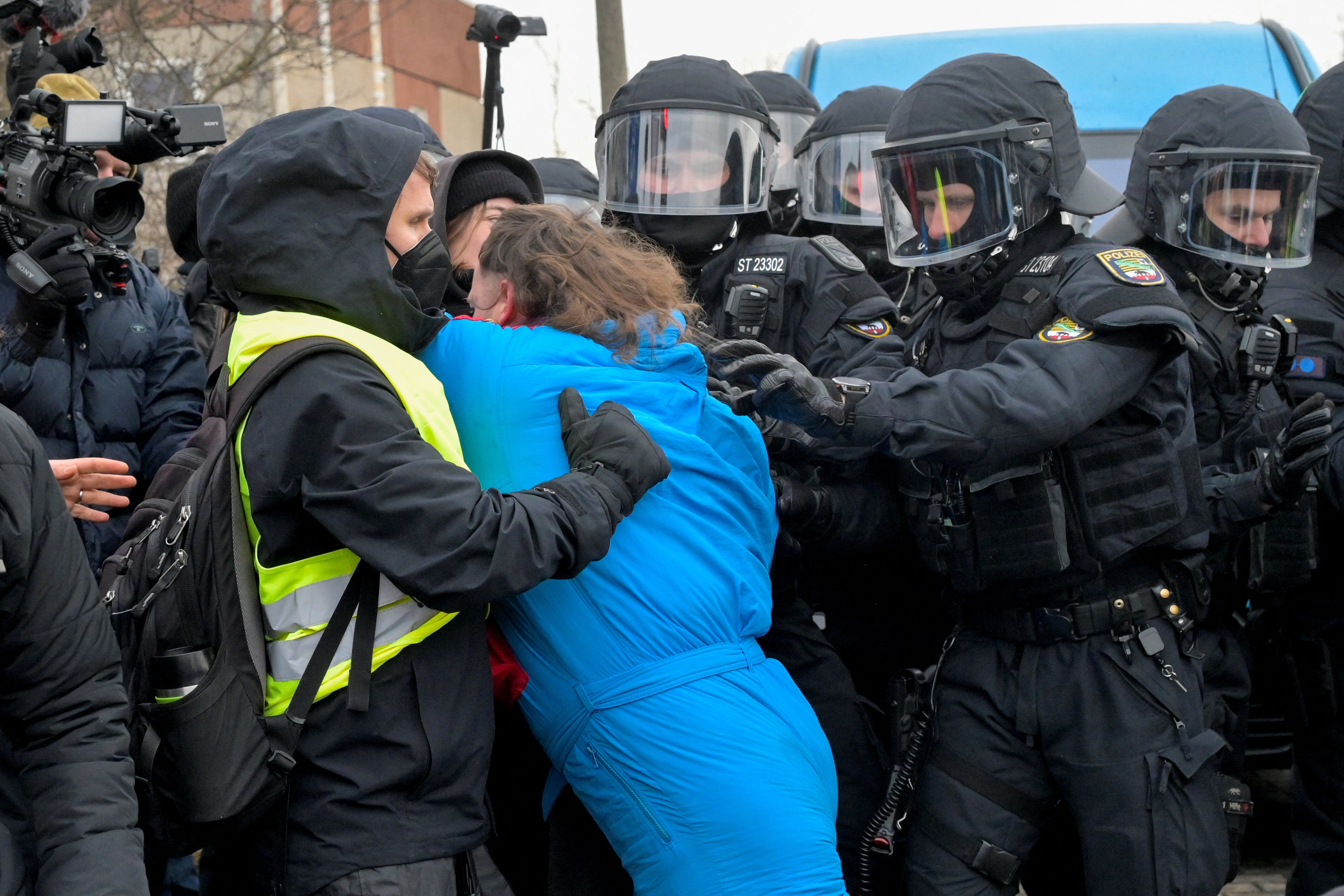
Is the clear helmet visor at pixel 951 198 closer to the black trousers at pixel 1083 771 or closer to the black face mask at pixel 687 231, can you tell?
the black face mask at pixel 687 231

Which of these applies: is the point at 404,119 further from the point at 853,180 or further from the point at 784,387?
the point at 853,180

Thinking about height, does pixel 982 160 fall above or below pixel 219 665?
above

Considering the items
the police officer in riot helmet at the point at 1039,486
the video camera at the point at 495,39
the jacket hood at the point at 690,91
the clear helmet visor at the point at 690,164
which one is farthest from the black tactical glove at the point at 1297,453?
the video camera at the point at 495,39

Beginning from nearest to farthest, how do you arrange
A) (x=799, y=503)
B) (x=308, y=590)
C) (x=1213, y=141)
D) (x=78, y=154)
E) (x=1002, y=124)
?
(x=308, y=590) → (x=1002, y=124) → (x=799, y=503) → (x=78, y=154) → (x=1213, y=141)

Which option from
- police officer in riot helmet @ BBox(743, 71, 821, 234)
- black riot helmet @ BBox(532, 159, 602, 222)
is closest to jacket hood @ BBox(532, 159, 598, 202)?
black riot helmet @ BBox(532, 159, 602, 222)

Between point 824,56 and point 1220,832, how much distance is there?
3990 millimetres

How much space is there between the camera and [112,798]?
1.84m

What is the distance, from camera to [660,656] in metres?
2.27

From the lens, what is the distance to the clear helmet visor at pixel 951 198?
122 inches

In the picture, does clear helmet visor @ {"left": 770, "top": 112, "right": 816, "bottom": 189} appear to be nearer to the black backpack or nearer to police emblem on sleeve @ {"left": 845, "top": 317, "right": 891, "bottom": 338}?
police emblem on sleeve @ {"left": 845, "top": 317, "right": 891, "bottom": 338}

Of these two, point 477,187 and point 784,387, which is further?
point 477,187

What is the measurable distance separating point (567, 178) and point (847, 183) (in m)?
0.95

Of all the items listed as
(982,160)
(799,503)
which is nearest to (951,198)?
(982,160)

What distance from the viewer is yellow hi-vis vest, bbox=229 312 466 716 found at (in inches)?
81.6
